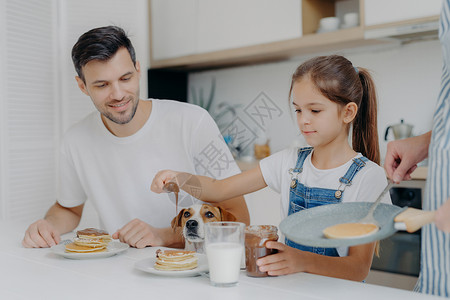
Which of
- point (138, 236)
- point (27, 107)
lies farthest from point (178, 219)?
point (27, 107)

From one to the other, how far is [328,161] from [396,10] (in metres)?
1.61

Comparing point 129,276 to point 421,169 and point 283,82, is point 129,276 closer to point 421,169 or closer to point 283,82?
point 421,169

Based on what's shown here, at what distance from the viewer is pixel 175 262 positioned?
1024 mm

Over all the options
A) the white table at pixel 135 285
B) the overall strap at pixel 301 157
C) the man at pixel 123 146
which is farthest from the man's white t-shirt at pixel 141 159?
the white table at pixel 135 285

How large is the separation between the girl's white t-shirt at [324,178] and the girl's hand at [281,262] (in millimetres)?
242

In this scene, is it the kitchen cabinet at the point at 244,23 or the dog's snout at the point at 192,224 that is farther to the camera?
the kitchen cabinet at the point at 244,23

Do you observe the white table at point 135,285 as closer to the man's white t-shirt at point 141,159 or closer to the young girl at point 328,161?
the young girl at point 328,161

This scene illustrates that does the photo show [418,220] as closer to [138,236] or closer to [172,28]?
[138,236]

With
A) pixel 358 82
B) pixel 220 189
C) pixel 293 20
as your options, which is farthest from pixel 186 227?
pixel 293 20

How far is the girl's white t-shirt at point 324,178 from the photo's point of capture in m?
1.20

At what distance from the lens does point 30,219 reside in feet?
10.8

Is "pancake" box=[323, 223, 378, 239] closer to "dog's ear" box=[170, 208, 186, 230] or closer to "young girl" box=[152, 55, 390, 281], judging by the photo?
"young girl" box=[152, 55, 390, 281]

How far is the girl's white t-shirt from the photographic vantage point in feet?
3.95

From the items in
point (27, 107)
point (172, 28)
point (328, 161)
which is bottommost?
point (328, 161)
